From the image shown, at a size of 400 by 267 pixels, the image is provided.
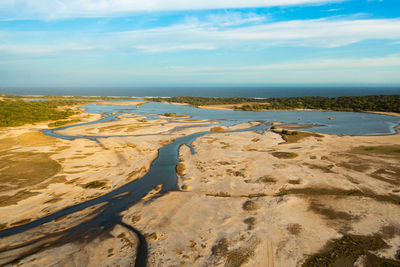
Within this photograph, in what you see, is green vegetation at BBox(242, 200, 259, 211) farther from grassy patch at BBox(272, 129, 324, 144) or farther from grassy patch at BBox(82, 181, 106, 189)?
grassy patch at BBox(272, 129, 324, 144)

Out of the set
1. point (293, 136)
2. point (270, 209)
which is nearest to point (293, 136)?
point (293, 136)

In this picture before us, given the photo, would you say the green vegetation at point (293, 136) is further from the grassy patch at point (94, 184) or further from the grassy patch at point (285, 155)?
the grassy patch at point (94, 184)

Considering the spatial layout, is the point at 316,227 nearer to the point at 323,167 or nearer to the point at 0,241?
the point at 323,167

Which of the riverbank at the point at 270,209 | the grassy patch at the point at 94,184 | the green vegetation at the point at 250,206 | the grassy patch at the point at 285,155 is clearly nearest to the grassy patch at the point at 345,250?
the riverbank at the point at 270,209

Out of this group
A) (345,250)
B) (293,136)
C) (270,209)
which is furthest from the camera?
(293,136)

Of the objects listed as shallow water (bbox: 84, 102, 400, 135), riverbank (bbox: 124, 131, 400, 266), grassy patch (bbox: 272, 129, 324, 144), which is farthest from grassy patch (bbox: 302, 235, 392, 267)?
shallow water (bbox: 84, 102, 400, 135)

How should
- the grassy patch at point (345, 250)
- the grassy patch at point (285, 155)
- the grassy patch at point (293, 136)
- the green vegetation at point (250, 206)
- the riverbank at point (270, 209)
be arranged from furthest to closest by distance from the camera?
1. the grassy patch at point (293, 136)
2. the grassy patch at point (285, 155)
3. the green vegetation at point (250, 206)
4. the riverbank at point (270, 209)
5. the grassy patch at point (345, 250)

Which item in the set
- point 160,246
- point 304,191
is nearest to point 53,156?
point 160,246

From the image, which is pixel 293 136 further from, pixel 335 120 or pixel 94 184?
pixel 94 184

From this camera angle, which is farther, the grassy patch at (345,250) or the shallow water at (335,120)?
the shallow water at (335,120)
